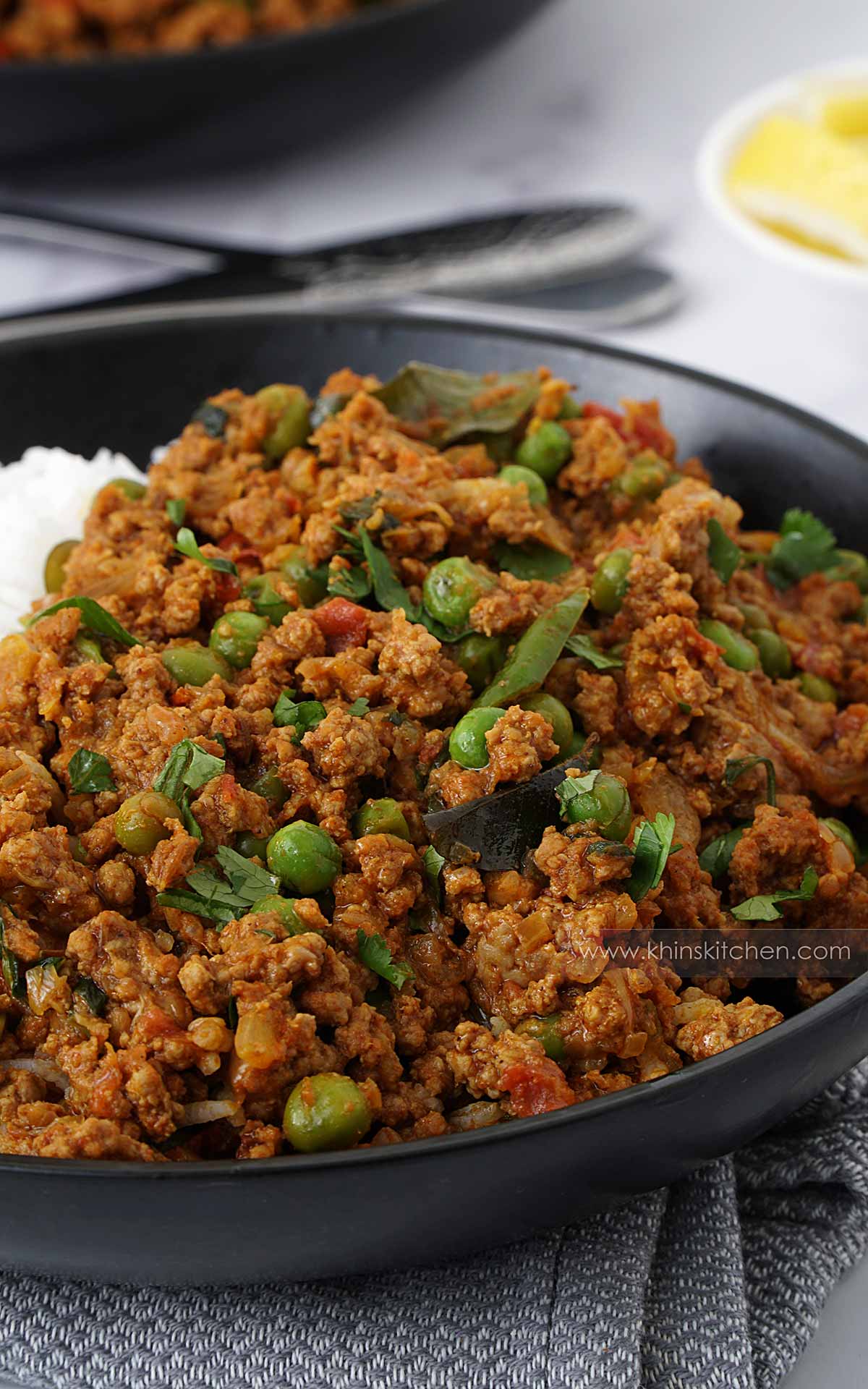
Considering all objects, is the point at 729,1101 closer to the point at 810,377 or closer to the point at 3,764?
Answer: the point at 3,764

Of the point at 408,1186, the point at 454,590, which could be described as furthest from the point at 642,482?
the point at 408,1186

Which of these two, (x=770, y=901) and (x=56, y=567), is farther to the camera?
(x=56, y=567)

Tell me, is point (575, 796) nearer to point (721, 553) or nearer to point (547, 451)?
point (721, 553)

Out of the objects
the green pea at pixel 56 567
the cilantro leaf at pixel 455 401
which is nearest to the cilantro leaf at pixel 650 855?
the cilantro leaf at pixel 455 401

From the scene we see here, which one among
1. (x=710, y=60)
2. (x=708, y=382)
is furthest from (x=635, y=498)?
(x=710, y=60)

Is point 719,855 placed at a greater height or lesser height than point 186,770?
lesser

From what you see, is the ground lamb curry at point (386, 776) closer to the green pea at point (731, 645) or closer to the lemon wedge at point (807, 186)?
the green pea at point (731, 645)
